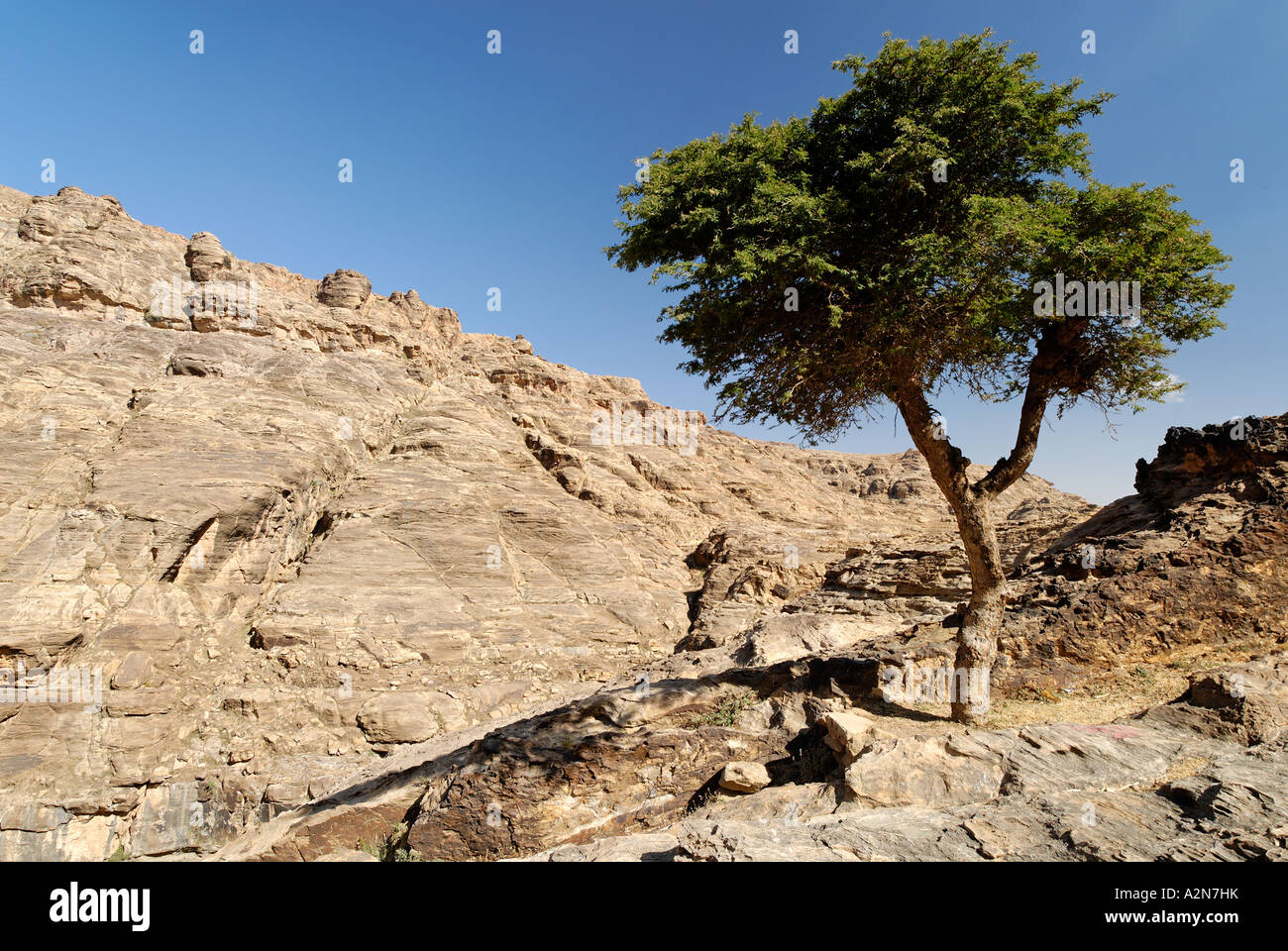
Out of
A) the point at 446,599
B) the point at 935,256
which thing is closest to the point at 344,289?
the point at 446,599

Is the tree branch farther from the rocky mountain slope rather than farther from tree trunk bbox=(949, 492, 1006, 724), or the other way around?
the rocky mountain slope

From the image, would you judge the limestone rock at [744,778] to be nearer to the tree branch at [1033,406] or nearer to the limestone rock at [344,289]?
the tree branch at [1033,406]

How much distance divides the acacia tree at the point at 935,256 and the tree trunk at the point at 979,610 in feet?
0.11

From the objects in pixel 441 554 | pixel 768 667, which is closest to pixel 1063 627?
pixel 768 667

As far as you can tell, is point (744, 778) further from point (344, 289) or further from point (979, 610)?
point (344, 289)

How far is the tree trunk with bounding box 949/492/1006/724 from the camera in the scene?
31.6ft

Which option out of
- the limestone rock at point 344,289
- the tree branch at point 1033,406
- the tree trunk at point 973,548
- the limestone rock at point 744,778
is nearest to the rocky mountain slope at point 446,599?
the limestone rock at point 744,778

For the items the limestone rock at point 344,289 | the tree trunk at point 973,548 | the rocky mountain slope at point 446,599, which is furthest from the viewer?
the limestone rock at point 344,289

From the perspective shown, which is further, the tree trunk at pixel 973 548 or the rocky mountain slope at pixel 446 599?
the tree trunk at pixel 973 548

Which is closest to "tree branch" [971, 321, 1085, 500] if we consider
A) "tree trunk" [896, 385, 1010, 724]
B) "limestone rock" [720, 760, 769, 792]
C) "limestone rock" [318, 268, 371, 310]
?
"tree trunk" [896, 385, 1010, 724]

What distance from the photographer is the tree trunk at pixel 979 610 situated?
964 centimetres

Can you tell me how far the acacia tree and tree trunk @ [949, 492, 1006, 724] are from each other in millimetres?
34

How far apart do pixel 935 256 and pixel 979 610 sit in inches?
235

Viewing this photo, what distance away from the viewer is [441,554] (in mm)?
31094
